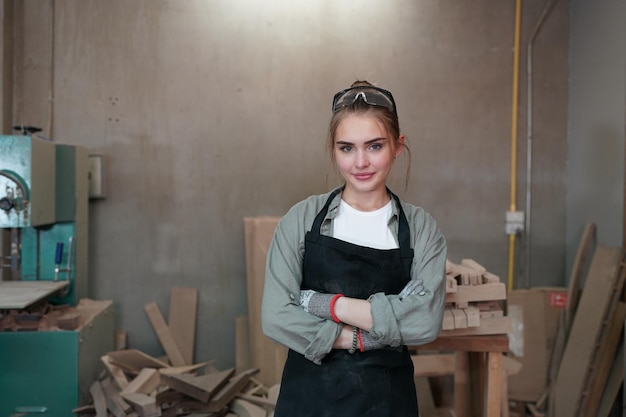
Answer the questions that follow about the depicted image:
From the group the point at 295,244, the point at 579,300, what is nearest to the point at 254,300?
the point at 295,244

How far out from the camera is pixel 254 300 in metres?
2.97

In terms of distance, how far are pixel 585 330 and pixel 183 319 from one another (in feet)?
7.16

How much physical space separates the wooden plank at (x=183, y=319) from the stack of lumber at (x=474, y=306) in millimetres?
1672

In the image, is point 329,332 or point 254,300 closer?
point 329,332

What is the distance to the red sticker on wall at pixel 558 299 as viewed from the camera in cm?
314

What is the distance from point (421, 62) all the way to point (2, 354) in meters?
2.65

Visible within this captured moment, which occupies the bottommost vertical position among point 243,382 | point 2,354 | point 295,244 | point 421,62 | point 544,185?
point 243,382

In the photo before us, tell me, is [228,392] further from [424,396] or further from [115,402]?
[424,396]

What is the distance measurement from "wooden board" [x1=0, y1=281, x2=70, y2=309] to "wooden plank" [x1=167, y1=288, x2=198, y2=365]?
77 centimetres

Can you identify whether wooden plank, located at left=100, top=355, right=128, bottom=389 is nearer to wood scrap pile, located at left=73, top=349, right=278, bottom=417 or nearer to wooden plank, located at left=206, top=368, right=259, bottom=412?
wood scrap pile, located at left=73, top=349, right=278, bottom=417

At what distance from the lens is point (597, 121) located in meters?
3.01

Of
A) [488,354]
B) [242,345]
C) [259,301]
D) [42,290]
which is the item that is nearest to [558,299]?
[488,354]

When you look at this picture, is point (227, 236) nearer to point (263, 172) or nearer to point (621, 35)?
point (263, 172)

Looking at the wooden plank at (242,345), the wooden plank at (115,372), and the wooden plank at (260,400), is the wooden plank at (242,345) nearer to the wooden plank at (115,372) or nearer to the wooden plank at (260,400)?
the wooden plank at (260,400)
